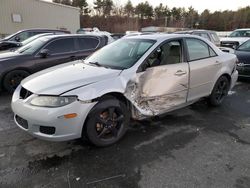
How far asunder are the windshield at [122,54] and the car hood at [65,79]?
10.0 inches

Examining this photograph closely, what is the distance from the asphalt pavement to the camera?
7.89 ft

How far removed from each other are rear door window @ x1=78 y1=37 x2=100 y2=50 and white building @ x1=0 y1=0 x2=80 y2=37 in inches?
640

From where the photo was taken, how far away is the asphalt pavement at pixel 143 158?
241 cm

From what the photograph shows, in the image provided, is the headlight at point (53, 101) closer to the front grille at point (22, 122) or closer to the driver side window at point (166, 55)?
the front grille at point (22, 122)

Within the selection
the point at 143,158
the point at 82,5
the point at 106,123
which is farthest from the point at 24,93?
the point at 82,5

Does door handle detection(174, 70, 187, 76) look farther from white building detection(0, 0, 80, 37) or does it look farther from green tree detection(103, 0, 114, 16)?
green tree detection(103, 0, 114, 16)

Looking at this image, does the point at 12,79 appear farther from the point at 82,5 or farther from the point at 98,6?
the point at 98,6

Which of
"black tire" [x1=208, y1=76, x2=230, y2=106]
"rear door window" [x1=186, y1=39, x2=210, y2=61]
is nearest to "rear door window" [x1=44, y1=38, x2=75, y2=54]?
"rear door window" [x1=186, y1=39, x2=210, y2=61]

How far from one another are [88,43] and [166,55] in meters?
3.60

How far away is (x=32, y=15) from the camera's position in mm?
20875

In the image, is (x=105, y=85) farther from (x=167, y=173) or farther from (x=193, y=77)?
(x=193, y=77)

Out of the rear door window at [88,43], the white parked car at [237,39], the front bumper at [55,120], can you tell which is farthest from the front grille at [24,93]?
the white parked car at [237,39]

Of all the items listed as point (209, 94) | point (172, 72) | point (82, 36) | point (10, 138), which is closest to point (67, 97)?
point (10, 138)

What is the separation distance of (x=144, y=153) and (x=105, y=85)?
108 centimetres
